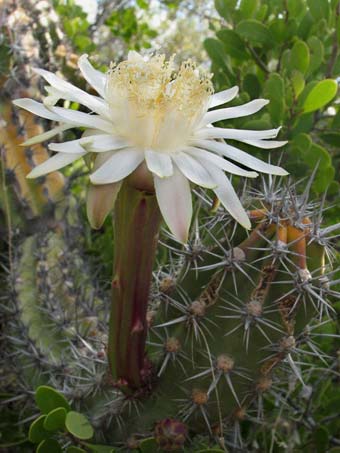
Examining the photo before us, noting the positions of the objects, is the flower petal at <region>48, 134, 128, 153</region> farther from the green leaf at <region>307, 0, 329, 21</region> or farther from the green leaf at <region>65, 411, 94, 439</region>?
the green leaf at <region>307, 0, 329, 21</region>

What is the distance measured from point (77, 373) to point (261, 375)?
0.44m

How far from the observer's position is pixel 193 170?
79cm

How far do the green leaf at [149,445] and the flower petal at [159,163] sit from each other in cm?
40

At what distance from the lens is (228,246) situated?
3.13 feet

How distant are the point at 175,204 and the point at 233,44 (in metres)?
0.81

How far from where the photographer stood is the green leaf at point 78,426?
35.7 inches

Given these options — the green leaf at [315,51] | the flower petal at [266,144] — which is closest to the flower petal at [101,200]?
the flower petal at [266,144]

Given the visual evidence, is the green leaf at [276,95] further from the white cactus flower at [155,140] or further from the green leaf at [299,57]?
the white cactus flower at [155,140]

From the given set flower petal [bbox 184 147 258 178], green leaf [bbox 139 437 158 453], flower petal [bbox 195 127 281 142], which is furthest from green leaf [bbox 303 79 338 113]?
green leaf [bbox 139 437 158 453]

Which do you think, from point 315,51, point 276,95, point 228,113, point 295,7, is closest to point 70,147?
point 228,113

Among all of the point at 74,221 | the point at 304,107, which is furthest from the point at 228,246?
the point at 74,221

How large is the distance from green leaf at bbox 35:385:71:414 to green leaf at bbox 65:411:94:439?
4cm

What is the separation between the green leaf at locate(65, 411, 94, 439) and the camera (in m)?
0.91

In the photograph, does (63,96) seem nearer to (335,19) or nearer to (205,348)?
(205,348)
